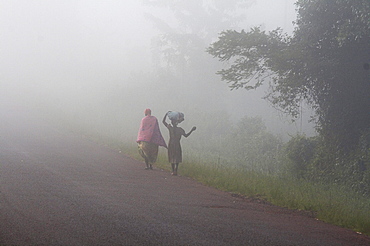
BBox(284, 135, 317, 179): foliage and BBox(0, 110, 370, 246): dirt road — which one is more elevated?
BBox(284, 135, 317, 179): foliage

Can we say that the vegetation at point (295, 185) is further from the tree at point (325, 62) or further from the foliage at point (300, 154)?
the tree at point (325, 62)

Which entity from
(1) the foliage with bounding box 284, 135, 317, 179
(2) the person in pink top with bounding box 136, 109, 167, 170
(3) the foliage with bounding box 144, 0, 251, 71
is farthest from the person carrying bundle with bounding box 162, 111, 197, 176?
(3) the foliage with bounding box 144, 0, 251, 71

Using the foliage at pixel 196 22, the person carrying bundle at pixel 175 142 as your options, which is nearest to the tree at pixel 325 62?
the person carrying bundle at pixel 175 142

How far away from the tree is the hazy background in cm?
1479

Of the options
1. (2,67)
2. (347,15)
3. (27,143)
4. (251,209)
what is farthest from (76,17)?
(251,209)

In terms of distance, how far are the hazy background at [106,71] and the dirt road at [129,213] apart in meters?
18.8

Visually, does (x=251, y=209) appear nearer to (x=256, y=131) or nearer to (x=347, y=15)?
(x=347, y=15)

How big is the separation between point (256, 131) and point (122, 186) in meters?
21.3

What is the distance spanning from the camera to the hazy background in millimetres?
38906

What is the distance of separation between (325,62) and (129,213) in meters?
10.9

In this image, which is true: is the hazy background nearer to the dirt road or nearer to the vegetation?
the vegetation

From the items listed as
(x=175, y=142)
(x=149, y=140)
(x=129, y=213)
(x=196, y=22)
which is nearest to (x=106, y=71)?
(x=196, y=22)

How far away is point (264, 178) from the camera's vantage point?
11969 mm

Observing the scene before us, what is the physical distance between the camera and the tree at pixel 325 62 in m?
15.2
